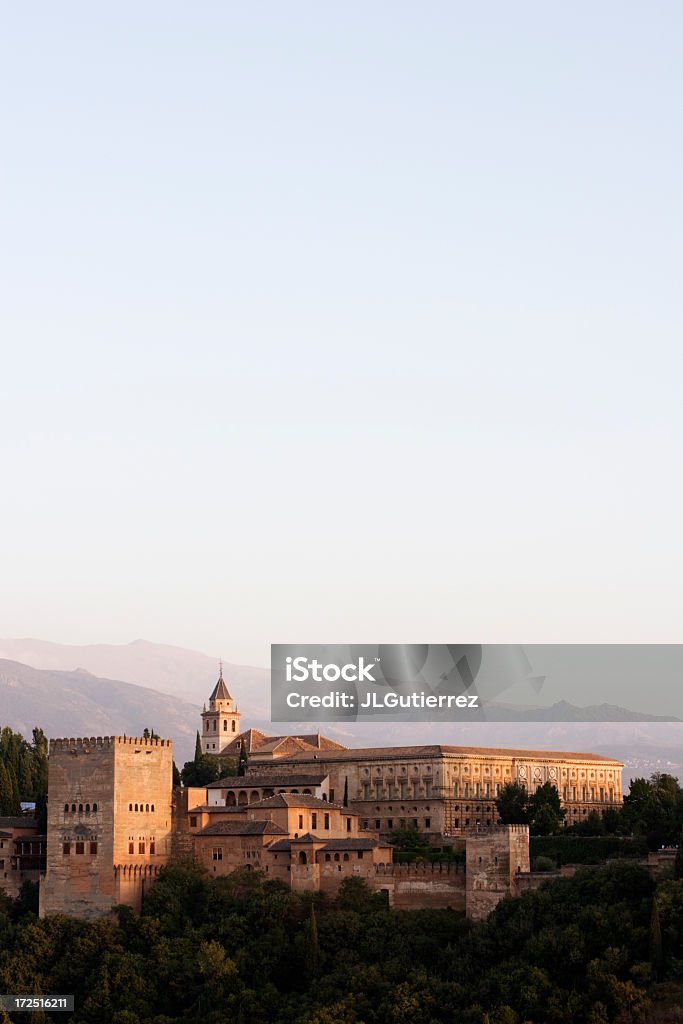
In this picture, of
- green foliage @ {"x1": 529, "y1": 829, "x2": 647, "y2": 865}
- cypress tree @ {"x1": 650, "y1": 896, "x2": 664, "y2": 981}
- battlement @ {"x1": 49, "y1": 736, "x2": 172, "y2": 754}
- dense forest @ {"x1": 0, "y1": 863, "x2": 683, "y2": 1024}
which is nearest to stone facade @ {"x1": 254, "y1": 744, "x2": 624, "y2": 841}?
green foliage @ {"x1": 529, "y1": 829, "x2": 647, "y2": 865}

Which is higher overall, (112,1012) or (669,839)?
(669,839)

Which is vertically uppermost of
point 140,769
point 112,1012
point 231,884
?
point 140,769

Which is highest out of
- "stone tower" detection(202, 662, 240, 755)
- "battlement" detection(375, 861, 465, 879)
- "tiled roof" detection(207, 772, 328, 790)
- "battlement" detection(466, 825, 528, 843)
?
"stone tower" detection(202, 662, 240, 755)

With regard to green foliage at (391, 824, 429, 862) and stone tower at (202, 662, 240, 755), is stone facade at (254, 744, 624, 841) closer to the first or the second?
green foliage at (391, 824, 429, 862)

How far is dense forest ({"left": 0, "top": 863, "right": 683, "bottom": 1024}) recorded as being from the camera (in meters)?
57.2

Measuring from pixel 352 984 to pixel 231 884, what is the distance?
8455 millimetres

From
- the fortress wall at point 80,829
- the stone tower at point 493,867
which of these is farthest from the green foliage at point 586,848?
the fortress wall at point 80,829

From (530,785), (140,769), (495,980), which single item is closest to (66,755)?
(140,769)

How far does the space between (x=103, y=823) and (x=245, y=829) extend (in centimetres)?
554

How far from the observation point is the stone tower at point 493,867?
6412 cm

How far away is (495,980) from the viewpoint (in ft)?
193

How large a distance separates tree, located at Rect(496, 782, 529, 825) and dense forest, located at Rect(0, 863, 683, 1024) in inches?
479

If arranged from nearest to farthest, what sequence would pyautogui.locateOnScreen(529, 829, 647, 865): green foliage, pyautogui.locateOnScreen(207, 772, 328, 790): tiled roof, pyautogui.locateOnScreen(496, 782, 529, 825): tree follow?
pyautogui.locateOnScreen(529, 829, 647, 865): green foliage
pyautogui.locateOnScreen(496, 782, 529, 825): tree
pyautogui.locateOnScreen(207, 772, 328, 790): tiled roof

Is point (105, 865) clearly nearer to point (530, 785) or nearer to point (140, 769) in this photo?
point (140, 769)
